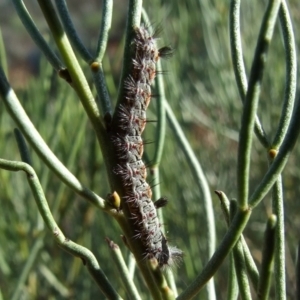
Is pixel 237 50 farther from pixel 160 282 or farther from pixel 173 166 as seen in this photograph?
pixel 173 166

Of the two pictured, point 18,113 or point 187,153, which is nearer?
point 18,113

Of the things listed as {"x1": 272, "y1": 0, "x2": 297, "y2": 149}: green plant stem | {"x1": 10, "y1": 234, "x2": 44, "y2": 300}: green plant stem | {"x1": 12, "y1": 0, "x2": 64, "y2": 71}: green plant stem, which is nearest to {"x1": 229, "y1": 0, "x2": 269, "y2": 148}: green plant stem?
{"x1": 272, "y1": 0, "x2": 297, "y2": 149}: green plant stem

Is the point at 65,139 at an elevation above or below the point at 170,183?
above

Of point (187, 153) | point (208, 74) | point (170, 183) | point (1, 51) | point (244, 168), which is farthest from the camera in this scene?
point (208, 74)

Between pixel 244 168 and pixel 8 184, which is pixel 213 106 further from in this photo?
pixel 244 168

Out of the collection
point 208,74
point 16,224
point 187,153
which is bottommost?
point 16,224

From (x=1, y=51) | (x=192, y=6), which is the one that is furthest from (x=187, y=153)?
(x=192, y=6)

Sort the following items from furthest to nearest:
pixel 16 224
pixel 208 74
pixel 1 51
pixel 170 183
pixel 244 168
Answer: pixel 208 74 < pixel 170 183 < pixel 16 224 < pixel 1 51 < pixel 244 168
